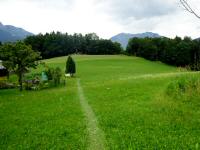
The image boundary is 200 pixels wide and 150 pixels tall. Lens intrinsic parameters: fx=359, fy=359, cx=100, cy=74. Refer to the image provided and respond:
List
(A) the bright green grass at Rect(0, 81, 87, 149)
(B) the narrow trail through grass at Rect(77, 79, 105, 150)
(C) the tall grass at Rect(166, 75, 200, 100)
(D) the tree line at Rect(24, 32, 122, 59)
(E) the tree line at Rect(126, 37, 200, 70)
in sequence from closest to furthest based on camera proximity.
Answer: (B) the narrow trail through grass at Rect(77, 79, 105, 150) < (A) the bright green grass at Rect(0, 81, 87, 149) < (C) the tall grass at Rect(166, 75, 200, 100) < (E) the tree line at Rect(126, 37, 200, 70) < (D) the tree line at Rect(24, 32, 122, 59)

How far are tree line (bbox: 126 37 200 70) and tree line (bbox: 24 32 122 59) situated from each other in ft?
28.7

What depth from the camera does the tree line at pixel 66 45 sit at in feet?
456

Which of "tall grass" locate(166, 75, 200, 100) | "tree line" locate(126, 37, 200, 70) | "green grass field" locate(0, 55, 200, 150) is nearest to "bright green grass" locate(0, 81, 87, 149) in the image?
"green grass field" locate(0, 55, 200, 150)

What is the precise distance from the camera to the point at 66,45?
146 meters

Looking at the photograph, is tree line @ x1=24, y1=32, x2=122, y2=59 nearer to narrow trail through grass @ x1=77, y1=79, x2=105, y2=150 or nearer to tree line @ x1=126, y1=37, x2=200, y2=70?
tree line @ x1=126, y1=37, x2=200, y2=70

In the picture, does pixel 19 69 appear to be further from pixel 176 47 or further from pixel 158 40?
pixel 158 40

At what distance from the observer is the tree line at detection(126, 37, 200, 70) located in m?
Answer: 105

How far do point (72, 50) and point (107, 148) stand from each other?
446 ft

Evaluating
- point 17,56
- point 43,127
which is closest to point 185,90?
point 43,127

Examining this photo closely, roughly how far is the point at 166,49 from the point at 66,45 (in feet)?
153

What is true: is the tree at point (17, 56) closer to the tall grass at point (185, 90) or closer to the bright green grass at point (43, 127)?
the bright green grass at point (43, 127)

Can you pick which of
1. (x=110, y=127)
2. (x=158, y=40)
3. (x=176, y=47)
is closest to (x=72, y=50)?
(x=158, y=40)

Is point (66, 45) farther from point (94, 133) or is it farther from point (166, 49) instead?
point (94, 133)

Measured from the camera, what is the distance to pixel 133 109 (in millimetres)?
20625
